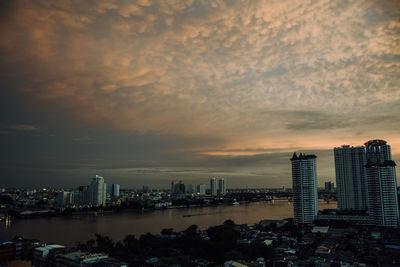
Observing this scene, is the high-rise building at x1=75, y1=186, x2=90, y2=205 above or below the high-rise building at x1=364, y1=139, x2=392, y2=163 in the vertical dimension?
below

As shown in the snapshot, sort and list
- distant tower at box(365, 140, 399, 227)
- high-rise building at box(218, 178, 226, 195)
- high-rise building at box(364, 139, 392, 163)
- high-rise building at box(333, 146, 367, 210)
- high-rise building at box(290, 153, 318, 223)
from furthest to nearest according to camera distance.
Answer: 1. high-rise building at box(218, 178, 226, 195)
2. high-rise building at box(333, 146, 367, 210)
3. high-rise building at box(364, 139, 392, 163)
4. high-rise building at box(290, 153, 318, 223)
5. distant tower at box(365, 140, 399, 227)

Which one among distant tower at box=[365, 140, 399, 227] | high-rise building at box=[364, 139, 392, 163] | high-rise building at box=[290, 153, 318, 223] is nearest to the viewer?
distant tower at box=[365, 140, 399, 227]

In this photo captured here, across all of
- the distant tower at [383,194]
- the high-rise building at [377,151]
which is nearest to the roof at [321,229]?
the distant tower at [383,194]

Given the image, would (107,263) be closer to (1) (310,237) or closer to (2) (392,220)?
(1) (310,237)

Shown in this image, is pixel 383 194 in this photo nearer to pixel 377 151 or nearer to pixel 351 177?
pixel 351 177

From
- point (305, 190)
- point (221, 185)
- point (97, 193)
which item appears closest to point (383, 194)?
point (305, 190)

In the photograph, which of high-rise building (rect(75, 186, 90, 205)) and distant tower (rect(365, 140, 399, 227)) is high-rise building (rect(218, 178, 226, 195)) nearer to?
high-rise building (rect(75, 186, 90, 205))

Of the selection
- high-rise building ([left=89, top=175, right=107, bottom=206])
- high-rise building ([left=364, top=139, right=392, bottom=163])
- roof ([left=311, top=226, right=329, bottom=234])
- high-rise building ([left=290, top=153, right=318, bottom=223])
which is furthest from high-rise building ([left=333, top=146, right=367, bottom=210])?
high-rise building ([left=89, top=175, right=107, bottom=206])
